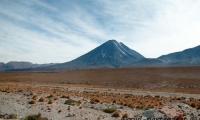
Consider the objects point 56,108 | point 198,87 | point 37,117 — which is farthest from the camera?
point 198,87

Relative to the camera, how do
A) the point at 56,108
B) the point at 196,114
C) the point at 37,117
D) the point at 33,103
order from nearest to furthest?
the point at 37,117, the point at 196,114, the point at 56,108, the point at 33,103

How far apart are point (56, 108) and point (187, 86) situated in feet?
139

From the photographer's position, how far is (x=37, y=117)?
14773mm

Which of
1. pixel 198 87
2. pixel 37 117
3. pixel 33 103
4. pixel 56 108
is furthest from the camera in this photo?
pixel 198 87

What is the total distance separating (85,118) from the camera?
15.7 metres

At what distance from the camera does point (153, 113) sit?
16109mm

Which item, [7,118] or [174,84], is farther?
[174,84]

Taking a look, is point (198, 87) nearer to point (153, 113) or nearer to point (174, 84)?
point (174, 84)

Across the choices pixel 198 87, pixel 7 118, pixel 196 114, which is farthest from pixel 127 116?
pixel 198 87

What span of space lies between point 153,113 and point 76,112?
592 centimetres

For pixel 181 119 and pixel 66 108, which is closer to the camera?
pixel 181 119

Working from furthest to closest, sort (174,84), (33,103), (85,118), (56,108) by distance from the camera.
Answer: (174,84) < (33,103) < (56,108) < (85,118)

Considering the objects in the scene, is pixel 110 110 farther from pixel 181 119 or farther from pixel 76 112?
pixel 181 119

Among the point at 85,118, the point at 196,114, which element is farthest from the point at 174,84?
the point at 85,118
